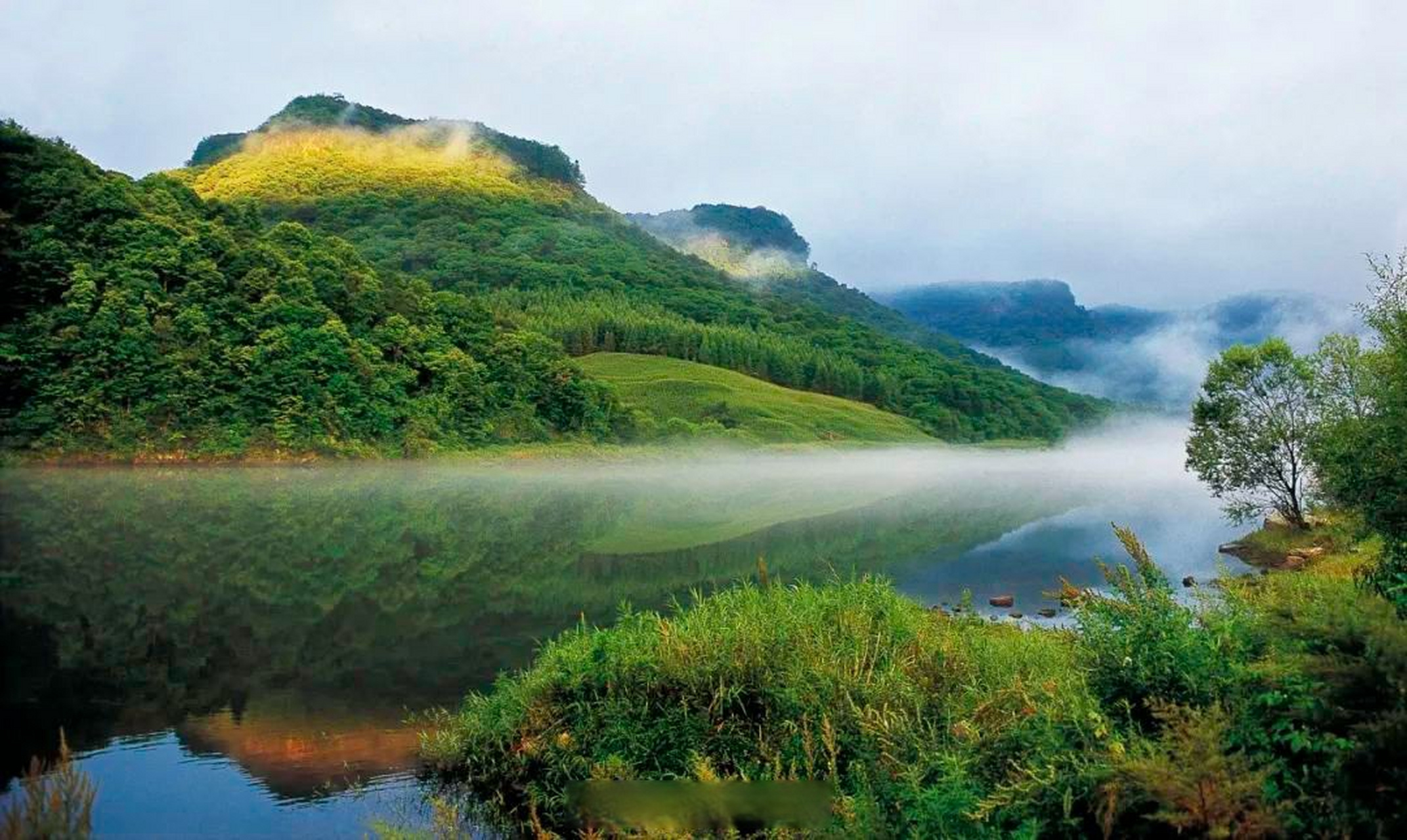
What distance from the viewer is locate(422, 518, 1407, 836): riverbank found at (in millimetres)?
5242

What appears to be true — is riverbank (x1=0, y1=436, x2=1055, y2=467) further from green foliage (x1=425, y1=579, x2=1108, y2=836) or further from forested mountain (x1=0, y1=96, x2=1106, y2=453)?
green foliage (x1=425, y1=579, x2=1108, y2=836)

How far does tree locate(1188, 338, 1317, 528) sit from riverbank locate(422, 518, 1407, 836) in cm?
3196

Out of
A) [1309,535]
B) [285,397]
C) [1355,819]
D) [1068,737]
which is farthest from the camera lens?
[285,397]

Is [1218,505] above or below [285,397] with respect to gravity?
below

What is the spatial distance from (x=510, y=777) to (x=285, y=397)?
6086 centimetres

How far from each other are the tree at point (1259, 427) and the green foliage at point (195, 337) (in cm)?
5427

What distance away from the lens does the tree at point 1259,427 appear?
40375 mm

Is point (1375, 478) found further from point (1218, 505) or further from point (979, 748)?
point (1218, 505)

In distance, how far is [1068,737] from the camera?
679 centimetres

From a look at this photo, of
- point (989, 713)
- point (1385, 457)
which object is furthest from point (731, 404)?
point (989, 713)

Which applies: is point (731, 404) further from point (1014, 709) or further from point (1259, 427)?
point (1014, 709)

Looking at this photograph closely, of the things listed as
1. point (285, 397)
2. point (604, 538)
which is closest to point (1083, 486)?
point (604, 538)

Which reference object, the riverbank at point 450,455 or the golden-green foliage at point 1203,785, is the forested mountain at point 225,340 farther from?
the golden-green foliage at point 1203,785

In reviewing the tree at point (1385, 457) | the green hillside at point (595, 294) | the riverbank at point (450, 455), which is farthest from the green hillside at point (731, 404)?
the tree at point (1385, 457)
